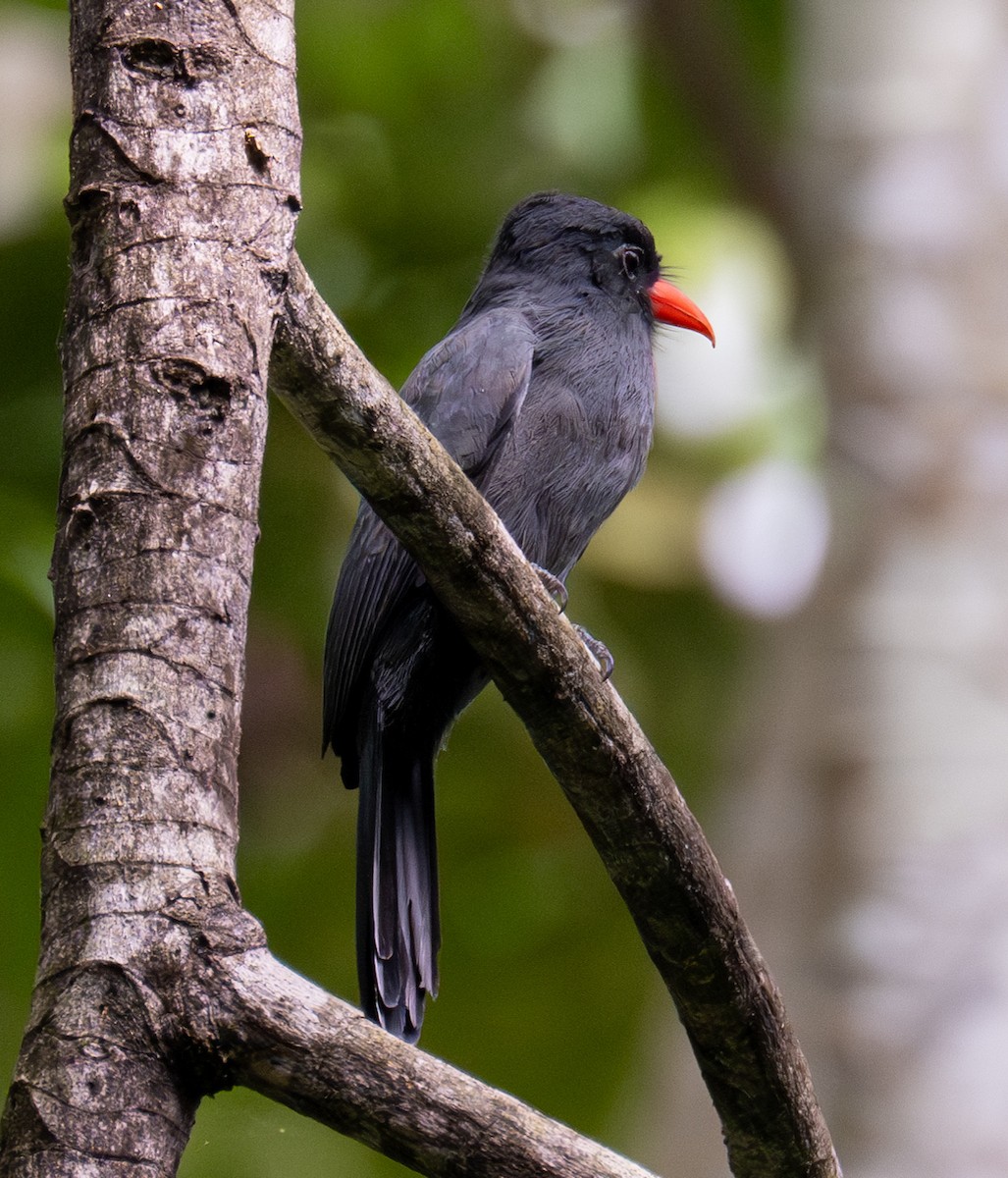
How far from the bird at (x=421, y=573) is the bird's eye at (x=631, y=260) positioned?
0.22 meters

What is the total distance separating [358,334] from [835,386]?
1.82 meters

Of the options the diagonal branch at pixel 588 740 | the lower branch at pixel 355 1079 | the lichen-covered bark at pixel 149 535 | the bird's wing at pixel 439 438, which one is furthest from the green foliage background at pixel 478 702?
the lichen-covered bark at pixel 149 535

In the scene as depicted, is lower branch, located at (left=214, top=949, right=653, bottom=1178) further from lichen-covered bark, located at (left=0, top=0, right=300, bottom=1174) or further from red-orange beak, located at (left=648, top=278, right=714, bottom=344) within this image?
red-orange beak, located at (left=648, top=278, right=714, bottom=344)

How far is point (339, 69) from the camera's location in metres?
6.14

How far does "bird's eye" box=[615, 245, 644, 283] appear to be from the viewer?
3.78 m

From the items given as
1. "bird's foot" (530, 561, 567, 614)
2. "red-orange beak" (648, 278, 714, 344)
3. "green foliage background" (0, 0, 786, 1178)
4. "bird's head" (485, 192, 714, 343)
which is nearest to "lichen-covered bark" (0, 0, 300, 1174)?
"bird's foot" (530, 561, 567, 614)

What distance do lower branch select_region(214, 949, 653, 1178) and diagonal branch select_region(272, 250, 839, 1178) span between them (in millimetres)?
544

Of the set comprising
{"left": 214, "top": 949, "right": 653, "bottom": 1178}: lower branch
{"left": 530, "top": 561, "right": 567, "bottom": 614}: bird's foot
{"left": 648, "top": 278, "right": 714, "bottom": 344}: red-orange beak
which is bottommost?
{"left": 214, "top": 949, "right": 653, "bottom": 1178}: lower branch

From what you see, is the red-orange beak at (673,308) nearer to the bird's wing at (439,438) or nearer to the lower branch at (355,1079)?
the bird's wing at (439,438)

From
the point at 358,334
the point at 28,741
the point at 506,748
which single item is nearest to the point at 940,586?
the point at 506,748

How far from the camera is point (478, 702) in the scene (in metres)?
5.61

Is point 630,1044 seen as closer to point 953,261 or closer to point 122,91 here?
point 953,261

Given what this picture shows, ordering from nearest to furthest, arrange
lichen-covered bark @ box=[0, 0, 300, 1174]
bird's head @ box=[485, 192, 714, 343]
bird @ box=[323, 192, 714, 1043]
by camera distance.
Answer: lichen-covered bark @ box=[0, 0, 300, 1174]
bird @ box=[323, 192, 714, 1043]
bird's head @ box=[485, 192, 714, 343]

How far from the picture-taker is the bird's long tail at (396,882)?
2.86 metres
